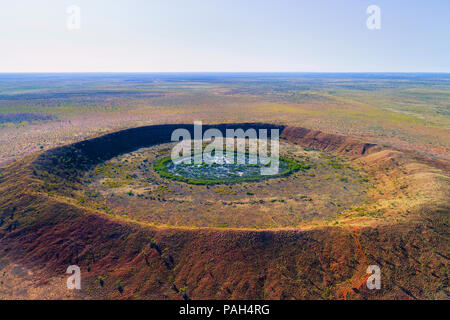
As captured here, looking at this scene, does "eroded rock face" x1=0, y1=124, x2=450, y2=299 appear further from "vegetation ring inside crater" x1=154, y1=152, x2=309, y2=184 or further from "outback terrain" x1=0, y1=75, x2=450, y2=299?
"vegetation ring inside crater" x1=154, y1=152, x2=309, y2=184

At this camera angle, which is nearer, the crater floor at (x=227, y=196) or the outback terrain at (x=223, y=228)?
the outback terrain at (x=223, y=228)

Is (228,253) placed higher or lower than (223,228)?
lower

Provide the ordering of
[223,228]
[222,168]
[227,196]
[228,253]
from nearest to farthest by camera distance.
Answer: [228,253], [223,228], [227,196], [222,168]

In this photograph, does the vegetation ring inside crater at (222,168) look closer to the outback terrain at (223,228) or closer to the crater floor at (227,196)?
the crater floor at (227,196)

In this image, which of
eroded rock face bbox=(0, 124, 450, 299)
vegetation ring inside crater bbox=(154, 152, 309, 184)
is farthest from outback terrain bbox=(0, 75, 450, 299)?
vegetation ring inside crater bbox=(154, 152, 309, 184)

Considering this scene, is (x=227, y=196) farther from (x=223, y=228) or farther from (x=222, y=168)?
(x=222, y=168)

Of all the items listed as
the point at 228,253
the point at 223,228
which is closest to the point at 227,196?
the point at 223,228

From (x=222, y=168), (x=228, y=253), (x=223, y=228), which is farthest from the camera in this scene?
(x=222, y=168)

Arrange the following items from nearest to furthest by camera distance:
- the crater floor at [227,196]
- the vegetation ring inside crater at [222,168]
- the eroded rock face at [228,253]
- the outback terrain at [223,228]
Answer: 1. the eroded rock face at [228,253]
2. the outback terrain at [223,228]
3. the crater floor at [227,196]
4. the vegetation ring inside crater at [222,168]

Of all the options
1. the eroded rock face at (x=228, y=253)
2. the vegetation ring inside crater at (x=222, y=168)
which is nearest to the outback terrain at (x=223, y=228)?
the eroded rock face at (x=228, y=253)
